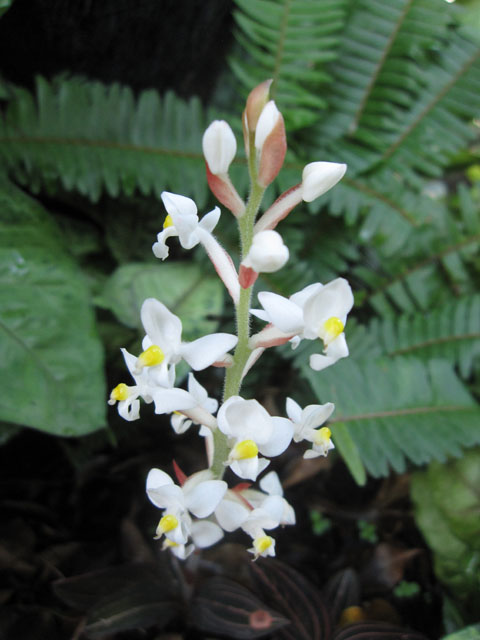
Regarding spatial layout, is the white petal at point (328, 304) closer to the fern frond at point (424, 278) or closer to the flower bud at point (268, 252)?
the flower bud at point (268, 252)

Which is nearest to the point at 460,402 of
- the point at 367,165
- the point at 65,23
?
the point at 367,165

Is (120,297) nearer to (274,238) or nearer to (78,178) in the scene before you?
(78,178)

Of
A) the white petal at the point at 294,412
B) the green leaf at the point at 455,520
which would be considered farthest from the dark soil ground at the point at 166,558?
the white petal at the point at 294,412

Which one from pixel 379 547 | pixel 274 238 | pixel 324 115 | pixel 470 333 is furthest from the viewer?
pixel 324 115

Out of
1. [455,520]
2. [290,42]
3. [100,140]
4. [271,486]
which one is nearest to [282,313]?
[271,486]

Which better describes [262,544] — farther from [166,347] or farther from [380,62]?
[380,62]

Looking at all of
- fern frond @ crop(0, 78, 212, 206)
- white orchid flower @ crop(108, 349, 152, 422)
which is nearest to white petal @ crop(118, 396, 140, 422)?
white orchid flower @ crop(108, 349, 152, 422)
